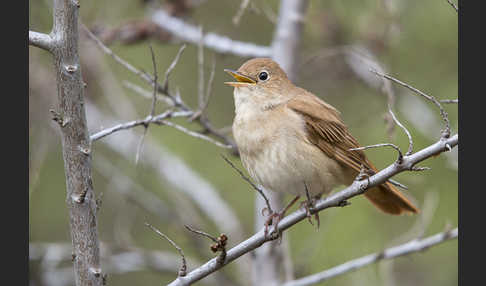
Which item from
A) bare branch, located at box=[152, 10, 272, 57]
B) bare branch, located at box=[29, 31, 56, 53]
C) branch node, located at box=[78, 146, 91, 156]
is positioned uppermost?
bare branch, located at box=[152, 10, 272, 57]

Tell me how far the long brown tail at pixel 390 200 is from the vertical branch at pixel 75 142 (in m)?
2.35

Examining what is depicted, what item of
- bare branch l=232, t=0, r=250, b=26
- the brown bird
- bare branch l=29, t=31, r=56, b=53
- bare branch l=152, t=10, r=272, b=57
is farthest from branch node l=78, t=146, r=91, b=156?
bare branch l=152, t=10, r=272, b=57

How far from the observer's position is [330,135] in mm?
4688

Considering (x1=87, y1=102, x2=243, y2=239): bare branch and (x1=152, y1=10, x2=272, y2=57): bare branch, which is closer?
(x1=152, y1=10, x2=272, y2=57): bare branch

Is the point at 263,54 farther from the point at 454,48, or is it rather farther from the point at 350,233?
the point at 454,48

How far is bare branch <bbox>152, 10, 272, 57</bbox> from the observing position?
245 inches

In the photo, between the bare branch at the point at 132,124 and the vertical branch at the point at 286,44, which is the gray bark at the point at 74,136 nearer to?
the bare branch at the point at 132,124

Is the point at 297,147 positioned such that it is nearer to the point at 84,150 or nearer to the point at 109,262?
the point at 84,150

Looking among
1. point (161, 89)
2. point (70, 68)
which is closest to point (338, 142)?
point (161, 89)

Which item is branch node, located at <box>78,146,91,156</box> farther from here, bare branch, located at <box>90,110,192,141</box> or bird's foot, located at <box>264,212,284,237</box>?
bird's foot, located at <box>264,212,284,237</box>

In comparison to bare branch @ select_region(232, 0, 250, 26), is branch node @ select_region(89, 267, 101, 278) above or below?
below

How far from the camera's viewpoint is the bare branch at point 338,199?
9.84 feet

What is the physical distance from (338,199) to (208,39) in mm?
3265

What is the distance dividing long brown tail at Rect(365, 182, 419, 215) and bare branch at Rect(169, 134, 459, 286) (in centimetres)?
132
